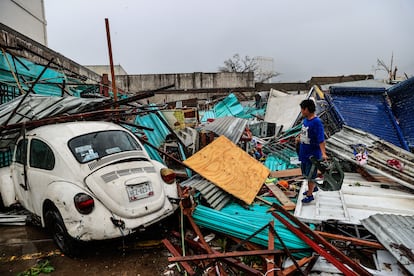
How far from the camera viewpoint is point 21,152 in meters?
4.23

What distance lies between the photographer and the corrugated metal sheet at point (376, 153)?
15.4ft

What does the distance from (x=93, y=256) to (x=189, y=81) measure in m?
21.7

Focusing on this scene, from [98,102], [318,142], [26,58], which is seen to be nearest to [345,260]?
[318,142]

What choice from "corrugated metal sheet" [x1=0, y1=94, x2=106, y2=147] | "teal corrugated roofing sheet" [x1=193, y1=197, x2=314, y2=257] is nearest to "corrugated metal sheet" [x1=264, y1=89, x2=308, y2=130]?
"teal corrugated roofing sheet" [x1=193, y1=197, x2=314, y2=257]

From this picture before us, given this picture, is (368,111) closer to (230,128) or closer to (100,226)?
(230,128)

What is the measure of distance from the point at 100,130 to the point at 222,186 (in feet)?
7.46

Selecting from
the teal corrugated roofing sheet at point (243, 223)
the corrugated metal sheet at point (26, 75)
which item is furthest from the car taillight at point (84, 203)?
the corrugated metal sheet at point (26, 75)

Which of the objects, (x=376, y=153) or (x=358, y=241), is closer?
(x=358, y=241)

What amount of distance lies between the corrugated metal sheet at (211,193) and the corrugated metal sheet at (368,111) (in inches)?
167

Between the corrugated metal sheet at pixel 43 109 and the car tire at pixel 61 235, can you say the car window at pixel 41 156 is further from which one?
the corrugated metal sheet at pixel 43 109

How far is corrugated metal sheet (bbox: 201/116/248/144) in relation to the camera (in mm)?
6500

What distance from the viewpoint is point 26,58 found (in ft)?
26.9

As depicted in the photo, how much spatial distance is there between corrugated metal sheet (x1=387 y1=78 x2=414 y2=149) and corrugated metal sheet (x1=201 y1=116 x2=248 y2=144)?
4.25 meters

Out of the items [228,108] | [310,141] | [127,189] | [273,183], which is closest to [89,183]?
[127,189]
